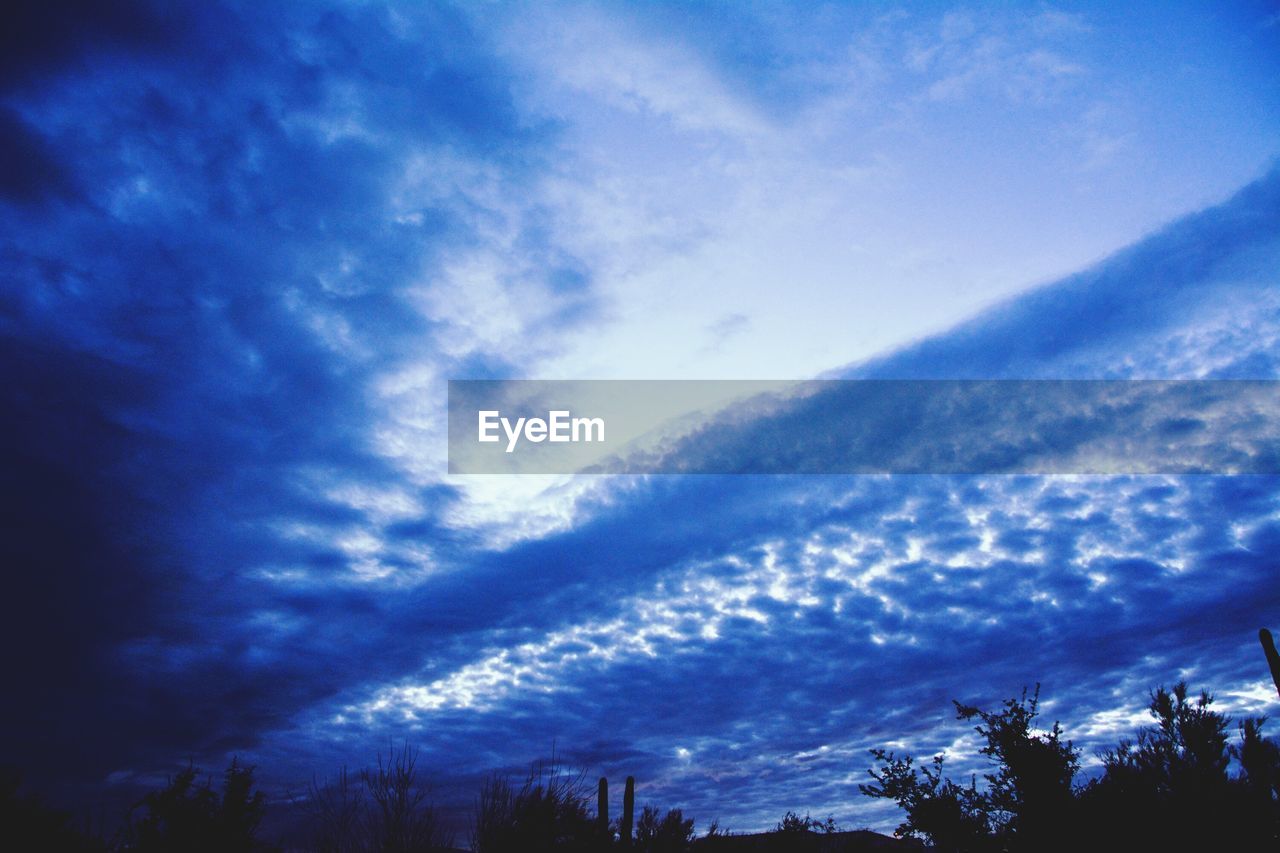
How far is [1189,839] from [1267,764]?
8559 mm

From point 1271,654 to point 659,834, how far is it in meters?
18.0

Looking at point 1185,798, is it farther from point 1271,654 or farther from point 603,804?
point 603,804

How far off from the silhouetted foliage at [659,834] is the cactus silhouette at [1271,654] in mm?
16769

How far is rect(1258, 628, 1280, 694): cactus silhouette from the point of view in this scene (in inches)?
652

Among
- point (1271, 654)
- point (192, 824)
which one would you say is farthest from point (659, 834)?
point (1271, 654)

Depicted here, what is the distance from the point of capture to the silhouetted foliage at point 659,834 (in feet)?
49.5

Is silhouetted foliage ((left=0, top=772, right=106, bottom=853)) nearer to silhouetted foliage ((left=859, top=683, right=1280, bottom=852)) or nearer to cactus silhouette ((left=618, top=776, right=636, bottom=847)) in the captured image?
cactus silhouette ((left=618, top=776, right=636, bottom=847))

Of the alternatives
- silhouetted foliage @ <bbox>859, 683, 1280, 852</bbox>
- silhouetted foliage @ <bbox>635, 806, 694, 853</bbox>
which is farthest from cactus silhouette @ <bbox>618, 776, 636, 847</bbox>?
silhouetted foliage @ <bbox>859, 683, 1280, 852</bbox>

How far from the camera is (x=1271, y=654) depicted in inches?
669

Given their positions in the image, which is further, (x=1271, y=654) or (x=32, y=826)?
(x=1271, y=654)

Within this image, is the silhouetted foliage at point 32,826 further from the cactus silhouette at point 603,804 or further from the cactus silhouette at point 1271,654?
the cactus silhouette at point 1271,654

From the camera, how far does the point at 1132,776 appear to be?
15.2 metres

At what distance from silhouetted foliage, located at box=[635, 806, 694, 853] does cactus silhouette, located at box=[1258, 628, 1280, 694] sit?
16769 millimetres

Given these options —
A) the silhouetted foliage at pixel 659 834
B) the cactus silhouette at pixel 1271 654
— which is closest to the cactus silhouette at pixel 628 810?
the silhouetted foliage at pixel 659 834
